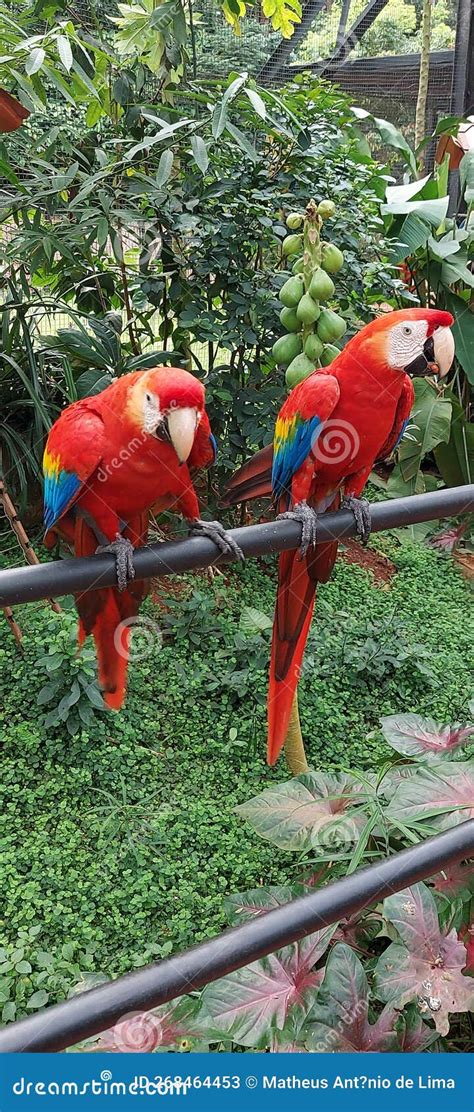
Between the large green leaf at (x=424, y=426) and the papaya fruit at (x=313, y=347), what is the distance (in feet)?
2.89

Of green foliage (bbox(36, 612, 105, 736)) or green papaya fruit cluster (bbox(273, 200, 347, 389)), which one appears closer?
green papaya fruit cluster (bbox(273, 200, 347, 389))

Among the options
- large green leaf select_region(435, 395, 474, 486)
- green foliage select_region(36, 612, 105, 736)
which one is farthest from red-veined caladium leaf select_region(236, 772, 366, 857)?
large green leaf select_region(435, 395, 474, 486)

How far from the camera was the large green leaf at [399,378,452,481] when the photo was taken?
2369 millimetres

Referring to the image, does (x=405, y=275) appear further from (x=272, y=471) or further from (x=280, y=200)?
(x=272, y=471)

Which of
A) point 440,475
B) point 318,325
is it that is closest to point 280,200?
point 318,325

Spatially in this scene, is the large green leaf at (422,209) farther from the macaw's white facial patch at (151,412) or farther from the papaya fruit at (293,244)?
the macaw's white facial patch at (151,412)

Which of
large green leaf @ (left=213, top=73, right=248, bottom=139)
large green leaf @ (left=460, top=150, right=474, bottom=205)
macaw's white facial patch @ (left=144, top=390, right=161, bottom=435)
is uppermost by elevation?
large green leaf @ (left=213, top=73, right=248, bottom=139)

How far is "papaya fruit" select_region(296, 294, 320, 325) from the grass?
2.48 feet

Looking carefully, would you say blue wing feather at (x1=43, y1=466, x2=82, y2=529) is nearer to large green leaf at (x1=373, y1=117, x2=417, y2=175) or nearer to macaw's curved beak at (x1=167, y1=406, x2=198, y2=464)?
macaw's curved beak at (x1=167, y1=406, x2=198, y2=464)

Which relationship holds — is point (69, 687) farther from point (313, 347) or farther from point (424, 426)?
point (424, 426)

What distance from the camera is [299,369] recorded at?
4.96 feet

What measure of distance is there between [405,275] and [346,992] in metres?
2.47

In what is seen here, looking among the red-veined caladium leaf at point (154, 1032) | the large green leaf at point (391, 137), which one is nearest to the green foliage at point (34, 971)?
the red-veined caladium leaf at point (154, 1032)

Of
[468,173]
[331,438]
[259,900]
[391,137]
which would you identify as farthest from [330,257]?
[391,137]
